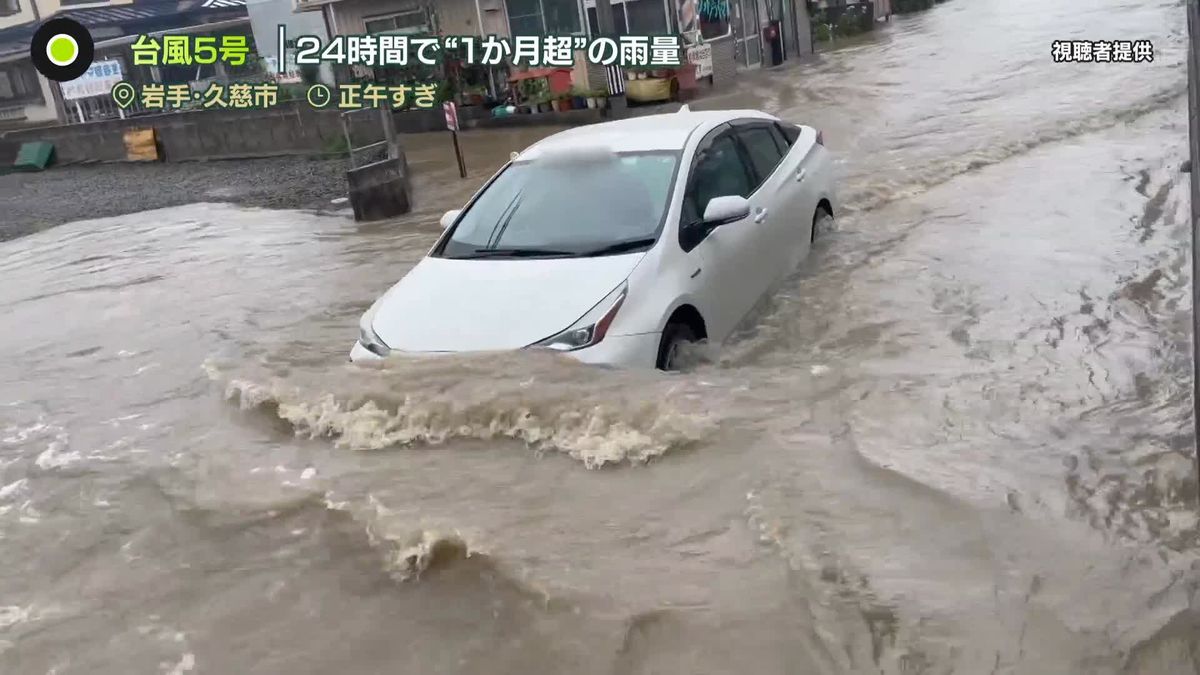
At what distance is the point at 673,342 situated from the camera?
18.4 feet

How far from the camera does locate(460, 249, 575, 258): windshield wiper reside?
579 cm

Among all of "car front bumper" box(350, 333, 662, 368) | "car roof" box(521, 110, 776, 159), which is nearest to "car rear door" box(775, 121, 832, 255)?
"car roof" box(521, 110, 776, 159)

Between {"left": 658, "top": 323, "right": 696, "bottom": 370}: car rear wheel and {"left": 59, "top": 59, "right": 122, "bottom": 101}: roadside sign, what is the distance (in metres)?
24.3

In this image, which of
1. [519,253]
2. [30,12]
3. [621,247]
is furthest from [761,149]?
[30,12]

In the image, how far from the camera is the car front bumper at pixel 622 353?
202 inches

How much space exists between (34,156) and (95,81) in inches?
112

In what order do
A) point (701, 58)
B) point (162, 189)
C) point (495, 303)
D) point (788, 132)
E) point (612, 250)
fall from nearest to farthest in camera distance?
1. point (495, 303)
2. point (612, 250)
3. point (788, 132)
4. point (162, 189)
5. point (701, 58)

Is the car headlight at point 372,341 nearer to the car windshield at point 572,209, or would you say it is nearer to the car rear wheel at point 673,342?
the car windshield at point 572,209

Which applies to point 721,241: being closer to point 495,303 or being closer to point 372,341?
point 495,303

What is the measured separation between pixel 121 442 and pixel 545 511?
3.09 m

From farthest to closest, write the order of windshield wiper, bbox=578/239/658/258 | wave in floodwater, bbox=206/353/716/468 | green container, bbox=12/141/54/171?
green container, bbox=12/141/54/171 → windshield wiper, bbox=578/239/658/258 → wave in floodwater, bbox=206/353/716/468

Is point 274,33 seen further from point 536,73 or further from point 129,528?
point 129,528

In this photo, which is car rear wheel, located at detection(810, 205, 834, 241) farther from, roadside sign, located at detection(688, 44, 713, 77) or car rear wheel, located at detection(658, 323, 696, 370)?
roadside sign, located at detection(688, 44, 713, 77)

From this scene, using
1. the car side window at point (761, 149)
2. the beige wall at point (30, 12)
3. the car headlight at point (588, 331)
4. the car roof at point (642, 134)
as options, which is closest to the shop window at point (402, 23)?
the beige wall at point (30, 12)
